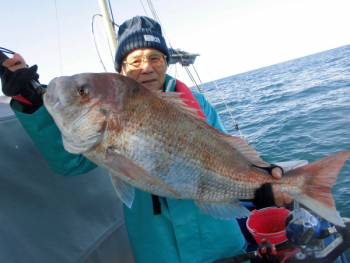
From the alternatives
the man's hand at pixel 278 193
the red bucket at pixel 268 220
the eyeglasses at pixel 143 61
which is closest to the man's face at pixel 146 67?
the eyeglasses at pixel 143 61

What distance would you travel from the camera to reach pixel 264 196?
7.74ft

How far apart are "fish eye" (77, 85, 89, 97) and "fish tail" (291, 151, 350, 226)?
1624 mm

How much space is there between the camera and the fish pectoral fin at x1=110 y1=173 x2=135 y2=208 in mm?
2074

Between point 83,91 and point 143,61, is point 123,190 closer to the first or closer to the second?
point 83,91

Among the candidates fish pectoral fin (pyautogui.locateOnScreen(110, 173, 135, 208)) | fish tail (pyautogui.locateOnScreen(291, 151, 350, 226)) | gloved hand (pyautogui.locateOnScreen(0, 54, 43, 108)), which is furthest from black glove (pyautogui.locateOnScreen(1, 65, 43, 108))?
fish tail (pyautogui.locateOnScreen(291, 151, 350, 226))

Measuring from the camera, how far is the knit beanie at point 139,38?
295 centimetres

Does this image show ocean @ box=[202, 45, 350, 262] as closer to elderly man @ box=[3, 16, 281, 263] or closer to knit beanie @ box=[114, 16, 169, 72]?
elderly man @ box=[3, 16, 281, 263]

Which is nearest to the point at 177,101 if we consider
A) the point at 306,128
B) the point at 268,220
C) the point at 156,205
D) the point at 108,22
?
the point at 156,205

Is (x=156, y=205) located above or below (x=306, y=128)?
above

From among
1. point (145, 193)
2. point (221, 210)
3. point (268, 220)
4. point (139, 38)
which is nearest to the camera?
point (221, 210)

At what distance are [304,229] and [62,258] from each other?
6.79 feet

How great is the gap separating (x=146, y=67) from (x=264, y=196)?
57.5 inches

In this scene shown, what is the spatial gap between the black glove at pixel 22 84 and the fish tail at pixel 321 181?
1965 millimetres

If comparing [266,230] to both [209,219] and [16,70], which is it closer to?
[209,219]
